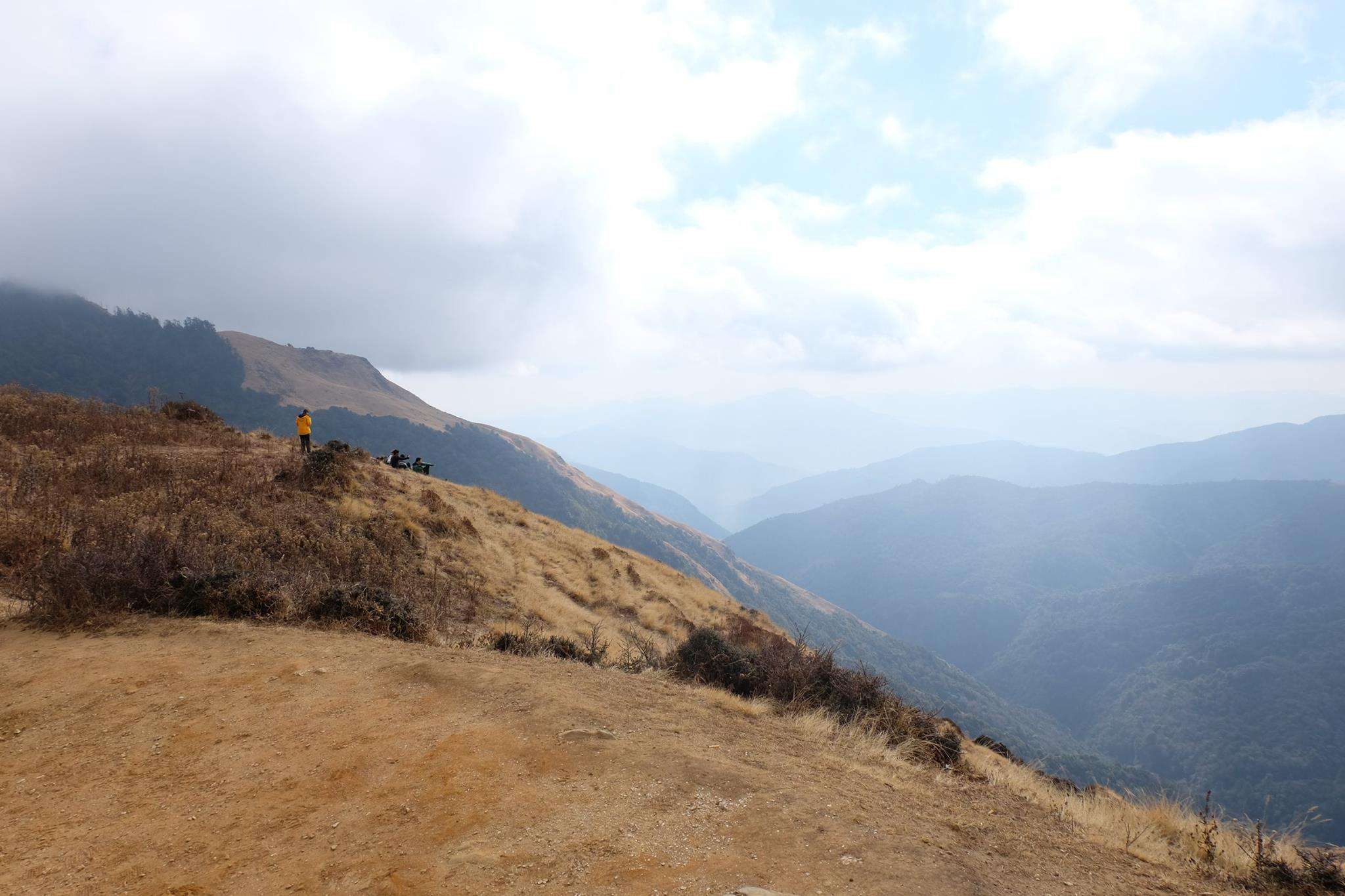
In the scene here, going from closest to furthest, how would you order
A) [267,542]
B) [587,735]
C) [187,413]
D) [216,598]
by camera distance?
[587,735], [216,598], [267,542], [187,413]

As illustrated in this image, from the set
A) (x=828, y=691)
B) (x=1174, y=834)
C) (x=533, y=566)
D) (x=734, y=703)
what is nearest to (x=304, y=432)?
(x=533, y=566)

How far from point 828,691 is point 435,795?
679 centimetres

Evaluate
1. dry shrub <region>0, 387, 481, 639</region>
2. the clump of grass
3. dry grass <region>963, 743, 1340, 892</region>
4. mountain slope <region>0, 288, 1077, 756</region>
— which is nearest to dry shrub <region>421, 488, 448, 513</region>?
dry shrub <region>0, 387, 481, 639</region>

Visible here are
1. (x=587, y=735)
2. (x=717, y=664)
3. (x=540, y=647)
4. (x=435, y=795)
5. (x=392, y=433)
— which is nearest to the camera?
(x=435, y=795)

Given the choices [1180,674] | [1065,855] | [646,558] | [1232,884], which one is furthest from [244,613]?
[1180,674]

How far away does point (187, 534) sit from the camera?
9.45m

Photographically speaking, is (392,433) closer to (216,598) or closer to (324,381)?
(324,381)

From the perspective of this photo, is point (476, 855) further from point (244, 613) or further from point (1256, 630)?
point (1256, 630)

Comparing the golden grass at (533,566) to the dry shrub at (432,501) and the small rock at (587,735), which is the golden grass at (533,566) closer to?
the dry shrub at (432,501)

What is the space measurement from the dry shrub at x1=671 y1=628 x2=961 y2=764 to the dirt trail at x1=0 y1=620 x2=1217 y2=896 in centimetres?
160

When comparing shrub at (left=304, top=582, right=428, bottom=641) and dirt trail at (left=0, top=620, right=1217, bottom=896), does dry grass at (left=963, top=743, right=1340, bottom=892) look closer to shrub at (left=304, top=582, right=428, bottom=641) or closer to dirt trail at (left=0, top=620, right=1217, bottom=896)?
dirt trail at (left=0, top=620, right=1217, bottom=896)

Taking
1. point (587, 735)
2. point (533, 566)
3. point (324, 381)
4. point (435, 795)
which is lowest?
point (533, 566)

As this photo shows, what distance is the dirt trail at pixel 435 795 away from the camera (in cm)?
389

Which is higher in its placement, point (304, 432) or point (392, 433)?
point (392, 433)
